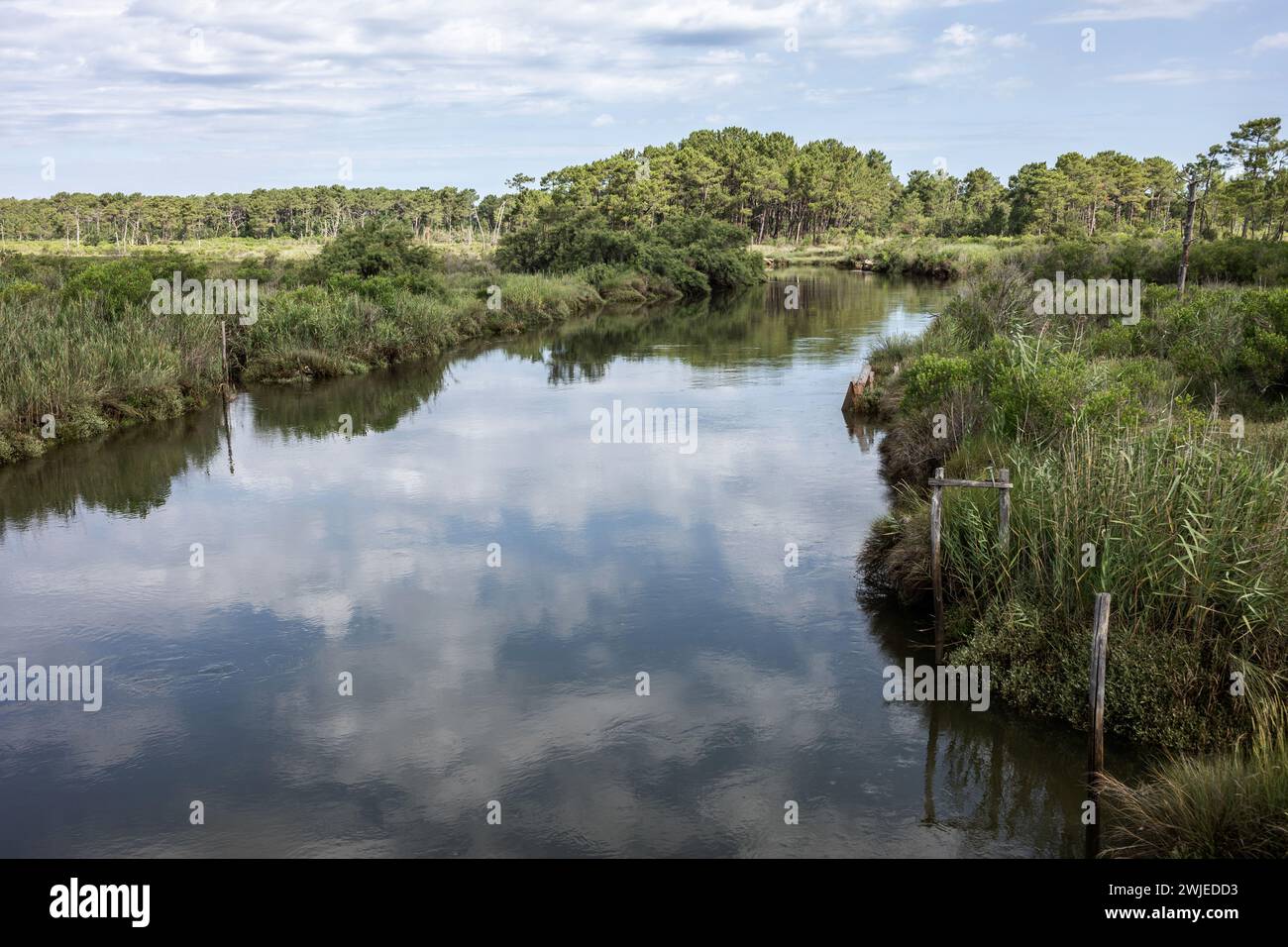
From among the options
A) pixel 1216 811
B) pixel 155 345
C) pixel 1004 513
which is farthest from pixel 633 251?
pixel 1216 811

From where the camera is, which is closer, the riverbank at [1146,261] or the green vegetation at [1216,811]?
the green vegetation at [1216,811]

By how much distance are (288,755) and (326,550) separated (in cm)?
573

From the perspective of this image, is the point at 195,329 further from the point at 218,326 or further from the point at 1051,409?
the point at 1051,409

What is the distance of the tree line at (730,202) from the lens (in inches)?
3369

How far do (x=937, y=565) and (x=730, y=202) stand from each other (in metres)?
89.9

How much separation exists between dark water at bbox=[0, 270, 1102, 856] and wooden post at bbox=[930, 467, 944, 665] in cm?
49

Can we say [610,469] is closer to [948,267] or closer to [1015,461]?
[1015,461]

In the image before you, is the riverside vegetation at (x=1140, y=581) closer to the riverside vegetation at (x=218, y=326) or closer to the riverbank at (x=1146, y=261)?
the riverside vegetation at (x=218, y=326)

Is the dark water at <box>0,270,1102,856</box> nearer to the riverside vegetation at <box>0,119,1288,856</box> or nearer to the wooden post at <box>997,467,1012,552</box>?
the riverside vegetation at <box>0,119,1288,856</box>

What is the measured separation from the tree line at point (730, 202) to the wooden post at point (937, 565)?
64341mm

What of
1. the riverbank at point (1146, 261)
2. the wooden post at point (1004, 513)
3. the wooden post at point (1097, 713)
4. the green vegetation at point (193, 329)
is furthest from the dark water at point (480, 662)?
the riverbank at point (1146, 261)

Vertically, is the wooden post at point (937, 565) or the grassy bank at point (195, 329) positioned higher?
the grassy bank at point (195, 329)

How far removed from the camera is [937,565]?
1030 cm
